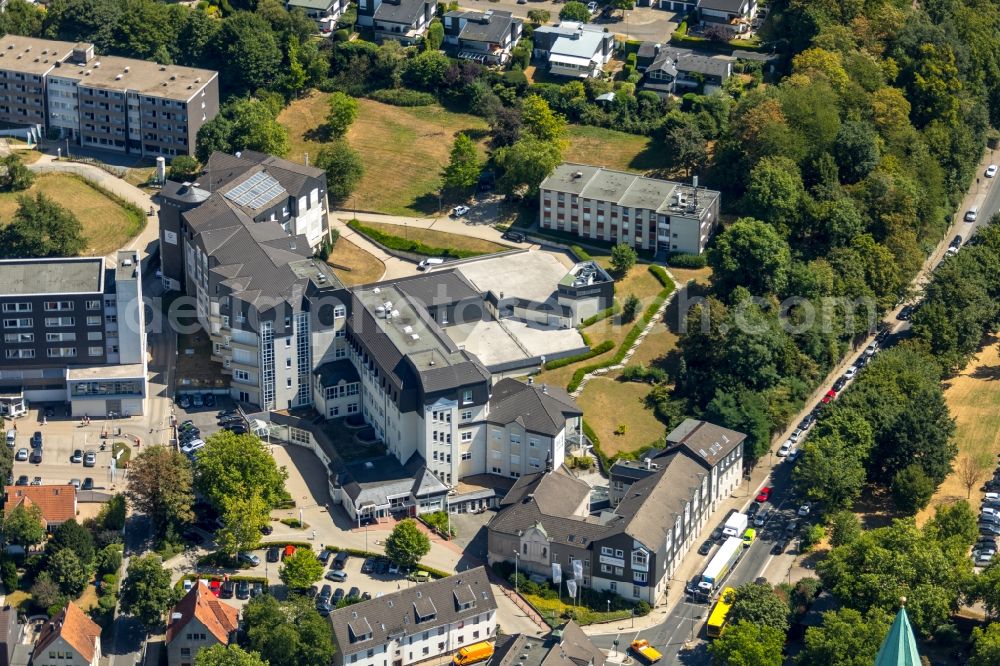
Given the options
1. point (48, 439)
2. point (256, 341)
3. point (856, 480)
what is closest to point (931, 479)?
point (856, 480)

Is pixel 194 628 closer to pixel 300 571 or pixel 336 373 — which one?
pixel 300 571

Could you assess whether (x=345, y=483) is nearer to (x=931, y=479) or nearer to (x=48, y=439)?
(x=48, y=439)

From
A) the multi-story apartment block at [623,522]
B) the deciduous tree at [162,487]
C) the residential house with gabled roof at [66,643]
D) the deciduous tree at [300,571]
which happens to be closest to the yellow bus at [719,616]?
the multi-story apartment block at [623,522]

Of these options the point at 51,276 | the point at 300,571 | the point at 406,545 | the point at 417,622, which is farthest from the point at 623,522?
the point at 51,276

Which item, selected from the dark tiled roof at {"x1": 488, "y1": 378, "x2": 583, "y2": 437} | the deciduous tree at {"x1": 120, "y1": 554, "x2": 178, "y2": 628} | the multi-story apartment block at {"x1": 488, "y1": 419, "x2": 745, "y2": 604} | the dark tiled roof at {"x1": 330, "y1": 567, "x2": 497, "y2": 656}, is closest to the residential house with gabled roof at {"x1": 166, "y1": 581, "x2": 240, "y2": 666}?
the deciduous tree at {"x1": 120, "y1": 554, "x2": 178, "y2": 628}

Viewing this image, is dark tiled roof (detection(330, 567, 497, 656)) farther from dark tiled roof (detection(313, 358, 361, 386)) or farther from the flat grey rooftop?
the flat grey rooftop
